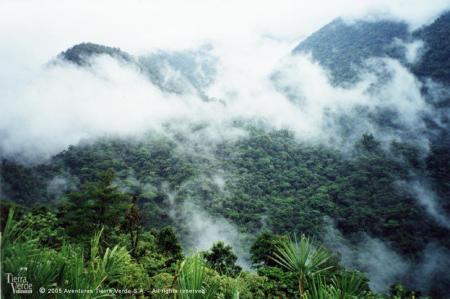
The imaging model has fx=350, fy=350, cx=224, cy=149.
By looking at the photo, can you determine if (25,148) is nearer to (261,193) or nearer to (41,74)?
(41,74)

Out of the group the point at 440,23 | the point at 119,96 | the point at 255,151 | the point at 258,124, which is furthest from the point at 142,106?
the point at 440,23

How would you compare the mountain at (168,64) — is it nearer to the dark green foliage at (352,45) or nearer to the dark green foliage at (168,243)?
the dark green foliage at (352,45)

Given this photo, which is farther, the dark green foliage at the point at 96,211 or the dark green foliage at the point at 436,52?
the dark green foliage at the point at 436,52

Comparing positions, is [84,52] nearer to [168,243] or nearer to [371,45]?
[371,45]

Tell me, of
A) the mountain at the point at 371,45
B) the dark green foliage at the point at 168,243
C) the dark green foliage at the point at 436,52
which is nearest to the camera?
the dark green foliage at the point at 168,243

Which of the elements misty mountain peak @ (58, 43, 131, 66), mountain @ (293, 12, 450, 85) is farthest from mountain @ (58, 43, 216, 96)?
mountain @ (293, 12, 450, 85)

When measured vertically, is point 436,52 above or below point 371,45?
below

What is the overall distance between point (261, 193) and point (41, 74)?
82.6m

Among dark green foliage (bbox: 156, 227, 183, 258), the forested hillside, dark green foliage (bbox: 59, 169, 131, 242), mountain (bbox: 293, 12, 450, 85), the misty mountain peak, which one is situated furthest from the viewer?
the misty mountain peak

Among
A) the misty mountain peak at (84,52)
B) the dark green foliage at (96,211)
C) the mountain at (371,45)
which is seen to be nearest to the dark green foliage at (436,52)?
the mountain at (371,45)

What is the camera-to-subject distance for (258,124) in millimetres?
89250

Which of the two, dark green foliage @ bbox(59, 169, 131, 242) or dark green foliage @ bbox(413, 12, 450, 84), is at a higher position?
dark green foliage @ bbox(413, 12, 450, 84)

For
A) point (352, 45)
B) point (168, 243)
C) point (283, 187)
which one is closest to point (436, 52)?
point (352, 45)

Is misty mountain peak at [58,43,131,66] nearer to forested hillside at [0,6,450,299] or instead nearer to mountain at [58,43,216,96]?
mountain at [58,43,216,96]
